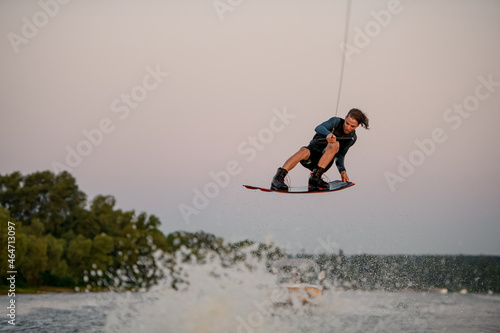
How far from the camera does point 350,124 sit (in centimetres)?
1071

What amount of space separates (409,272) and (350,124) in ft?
125

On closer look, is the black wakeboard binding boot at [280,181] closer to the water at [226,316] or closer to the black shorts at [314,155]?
the black shorts at [314,155]

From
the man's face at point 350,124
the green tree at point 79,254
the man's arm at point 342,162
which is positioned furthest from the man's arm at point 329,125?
the green tree at point 79,254

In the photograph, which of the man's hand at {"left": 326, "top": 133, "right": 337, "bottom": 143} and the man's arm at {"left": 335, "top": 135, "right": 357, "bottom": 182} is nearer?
the man's hand at {"left": 326, "top": 133, "right": 337, "bottom": 143}

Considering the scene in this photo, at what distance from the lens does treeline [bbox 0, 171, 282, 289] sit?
157 ft

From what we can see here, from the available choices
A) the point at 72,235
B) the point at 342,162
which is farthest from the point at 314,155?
the point at 72,235

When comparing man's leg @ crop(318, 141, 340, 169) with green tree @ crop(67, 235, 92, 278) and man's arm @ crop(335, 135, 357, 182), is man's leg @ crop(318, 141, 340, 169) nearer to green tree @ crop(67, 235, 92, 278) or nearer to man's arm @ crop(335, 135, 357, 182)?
man's arm @ crop(335, 135, 357, 182)

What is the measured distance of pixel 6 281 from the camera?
46688mm

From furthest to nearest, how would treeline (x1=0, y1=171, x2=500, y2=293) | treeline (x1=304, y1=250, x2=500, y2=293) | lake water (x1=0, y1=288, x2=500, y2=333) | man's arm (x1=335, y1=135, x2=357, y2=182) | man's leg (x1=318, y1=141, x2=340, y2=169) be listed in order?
treeline (x1=0, y1=171, x2=500, y2=293) < treeline (x1=304, y1=250, x2=500, y2=293) < lake water (x1=0, y1=288, x2=500, y2=333) < man's arm (x1=335, y1=135, x2=357, y2=182) < man's leg (x1=318, y1=141, x2=340, y2=169)

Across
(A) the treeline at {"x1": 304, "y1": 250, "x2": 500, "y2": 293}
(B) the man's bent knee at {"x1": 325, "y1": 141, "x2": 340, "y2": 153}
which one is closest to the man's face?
(B) the man's bent knee at {"x1": 325, "y1": 141, "x2": 340, "y2": 153}

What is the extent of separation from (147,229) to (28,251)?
13748 millimetres

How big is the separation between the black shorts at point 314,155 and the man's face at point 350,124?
1.50 feet

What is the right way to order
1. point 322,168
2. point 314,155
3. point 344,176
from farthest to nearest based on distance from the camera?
point 344,176, point 314,155, point 322,168

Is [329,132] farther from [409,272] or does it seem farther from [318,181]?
[409,272]
